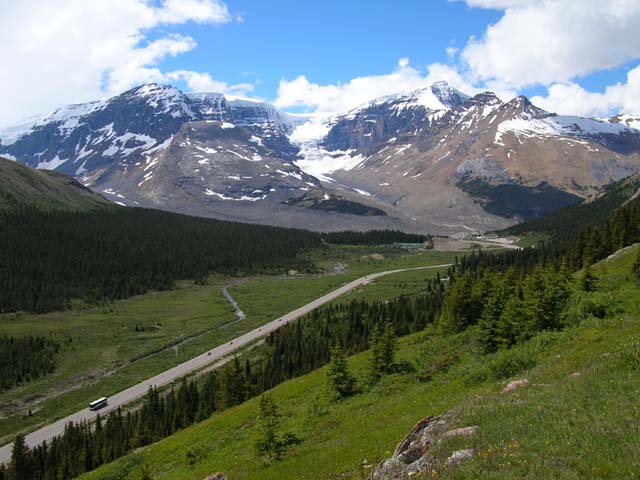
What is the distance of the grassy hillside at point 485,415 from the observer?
1320 centimetres

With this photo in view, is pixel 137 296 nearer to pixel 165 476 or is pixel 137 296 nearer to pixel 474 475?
pixel 165 476

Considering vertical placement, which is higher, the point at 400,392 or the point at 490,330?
the point at 490,330

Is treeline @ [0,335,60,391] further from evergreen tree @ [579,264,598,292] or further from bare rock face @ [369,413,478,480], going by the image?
evergreen tree @ [579,264,598,292]

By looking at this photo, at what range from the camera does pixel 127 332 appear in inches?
4813

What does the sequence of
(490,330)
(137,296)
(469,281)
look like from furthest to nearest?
(137,296) → (469,281) → (490,330)

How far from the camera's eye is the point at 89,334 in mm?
119000

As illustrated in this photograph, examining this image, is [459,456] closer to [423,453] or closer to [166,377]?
[423,453]

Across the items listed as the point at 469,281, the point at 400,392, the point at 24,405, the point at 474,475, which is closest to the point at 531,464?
the point at 474,475

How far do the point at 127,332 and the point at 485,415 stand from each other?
118m

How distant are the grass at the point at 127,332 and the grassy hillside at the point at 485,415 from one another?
142 ft

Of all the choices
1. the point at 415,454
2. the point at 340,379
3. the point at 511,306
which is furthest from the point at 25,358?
the point at 415,454

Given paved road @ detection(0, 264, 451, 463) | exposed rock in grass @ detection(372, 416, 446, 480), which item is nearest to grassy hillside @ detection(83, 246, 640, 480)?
exposed rock in grass @ detection(372, 416, 446, 480)

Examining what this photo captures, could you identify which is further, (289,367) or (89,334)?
(89,334)

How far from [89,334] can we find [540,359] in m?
114
